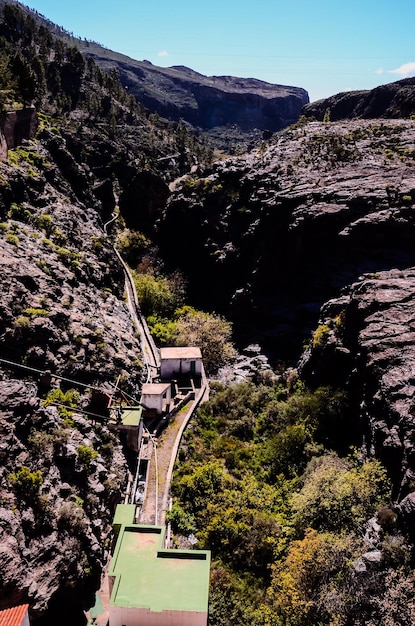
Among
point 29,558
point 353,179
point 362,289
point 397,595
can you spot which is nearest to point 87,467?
point 29,558

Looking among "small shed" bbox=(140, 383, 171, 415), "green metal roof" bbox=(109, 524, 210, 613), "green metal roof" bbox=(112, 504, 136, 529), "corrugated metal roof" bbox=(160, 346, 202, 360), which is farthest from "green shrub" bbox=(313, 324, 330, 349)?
"green metal roof" bbox=(109, 524, 210, 613)

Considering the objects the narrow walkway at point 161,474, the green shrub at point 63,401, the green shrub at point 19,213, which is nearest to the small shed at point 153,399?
the narrow walkway at point 161,474

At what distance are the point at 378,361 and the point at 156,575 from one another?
23247 millimetres

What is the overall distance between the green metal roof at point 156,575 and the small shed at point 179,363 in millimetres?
24831

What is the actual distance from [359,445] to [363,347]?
8190mm

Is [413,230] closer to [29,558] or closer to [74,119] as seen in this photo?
[29,558]

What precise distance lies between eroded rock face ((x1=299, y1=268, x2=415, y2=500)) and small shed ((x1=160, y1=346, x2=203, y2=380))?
38.6 feet

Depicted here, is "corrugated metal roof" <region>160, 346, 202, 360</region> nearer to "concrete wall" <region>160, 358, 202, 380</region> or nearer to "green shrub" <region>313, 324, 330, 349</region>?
"concrete wall" <region>160, 358, 202, 380</region>

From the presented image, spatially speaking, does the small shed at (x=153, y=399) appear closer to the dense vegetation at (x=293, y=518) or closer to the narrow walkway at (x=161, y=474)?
the narrow walkway at (x=161, y=474)

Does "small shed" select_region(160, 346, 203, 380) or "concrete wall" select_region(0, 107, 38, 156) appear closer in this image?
"small shed" select_region(160, 346, 203, 380)

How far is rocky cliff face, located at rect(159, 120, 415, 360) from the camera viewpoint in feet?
191

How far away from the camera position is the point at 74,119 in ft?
349

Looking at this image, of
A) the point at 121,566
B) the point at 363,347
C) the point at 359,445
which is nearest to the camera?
the point at 121,566

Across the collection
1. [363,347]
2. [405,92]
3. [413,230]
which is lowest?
[363,347]
